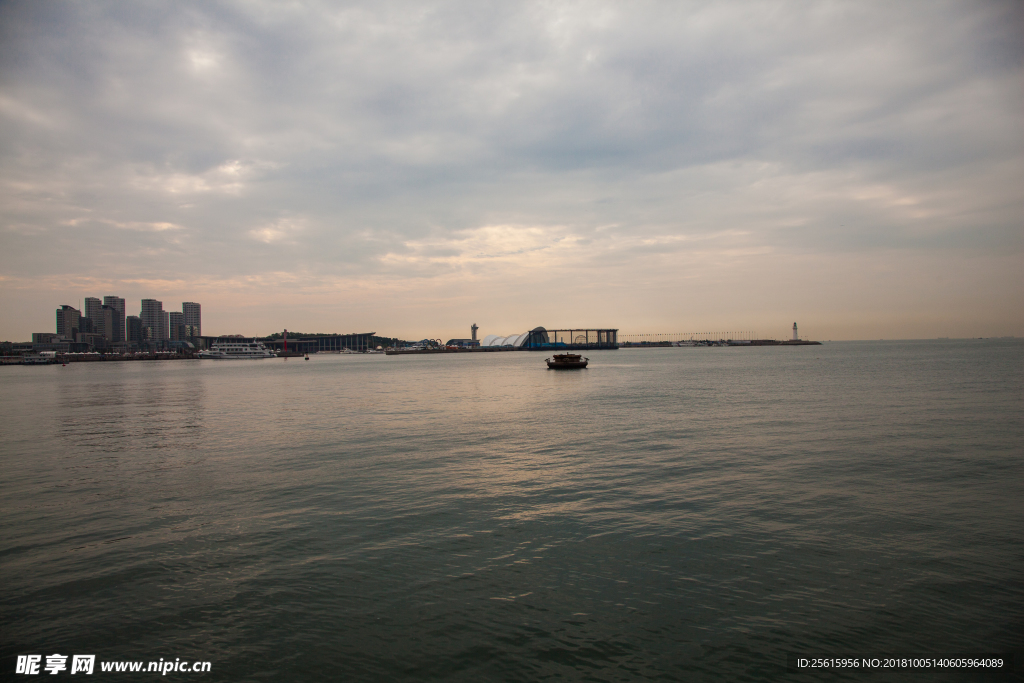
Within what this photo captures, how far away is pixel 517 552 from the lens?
38.4ft

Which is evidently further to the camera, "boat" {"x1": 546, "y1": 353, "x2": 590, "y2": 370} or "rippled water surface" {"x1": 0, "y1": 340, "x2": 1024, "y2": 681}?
"boat" {"x1": 546, "y1": 353, "x2": 590, "y2": 370}

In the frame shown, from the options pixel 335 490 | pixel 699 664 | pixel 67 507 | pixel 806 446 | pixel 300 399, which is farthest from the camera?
pixel 300 399

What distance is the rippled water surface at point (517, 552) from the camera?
26.9ft

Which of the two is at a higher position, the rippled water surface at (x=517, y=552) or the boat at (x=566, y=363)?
the boat at (x=566, y=363)

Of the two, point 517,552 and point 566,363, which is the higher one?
point 566,363

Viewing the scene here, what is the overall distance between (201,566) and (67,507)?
27.1 feet

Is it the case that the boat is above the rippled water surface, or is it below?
above

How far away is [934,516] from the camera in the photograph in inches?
548

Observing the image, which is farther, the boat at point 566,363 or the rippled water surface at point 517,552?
the boat at point 566,363

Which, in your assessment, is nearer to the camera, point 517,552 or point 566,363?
point 517,552

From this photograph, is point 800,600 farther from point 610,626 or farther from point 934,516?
point 934,516

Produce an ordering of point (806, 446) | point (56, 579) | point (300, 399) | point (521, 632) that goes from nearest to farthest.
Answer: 1. point (521, 632)
2. point (56, 579)
3. point (806, 446)
4. point (300, 399)

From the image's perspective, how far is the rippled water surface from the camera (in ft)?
26.9

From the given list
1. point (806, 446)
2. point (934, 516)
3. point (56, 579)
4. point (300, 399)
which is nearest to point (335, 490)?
point (56, 579)
